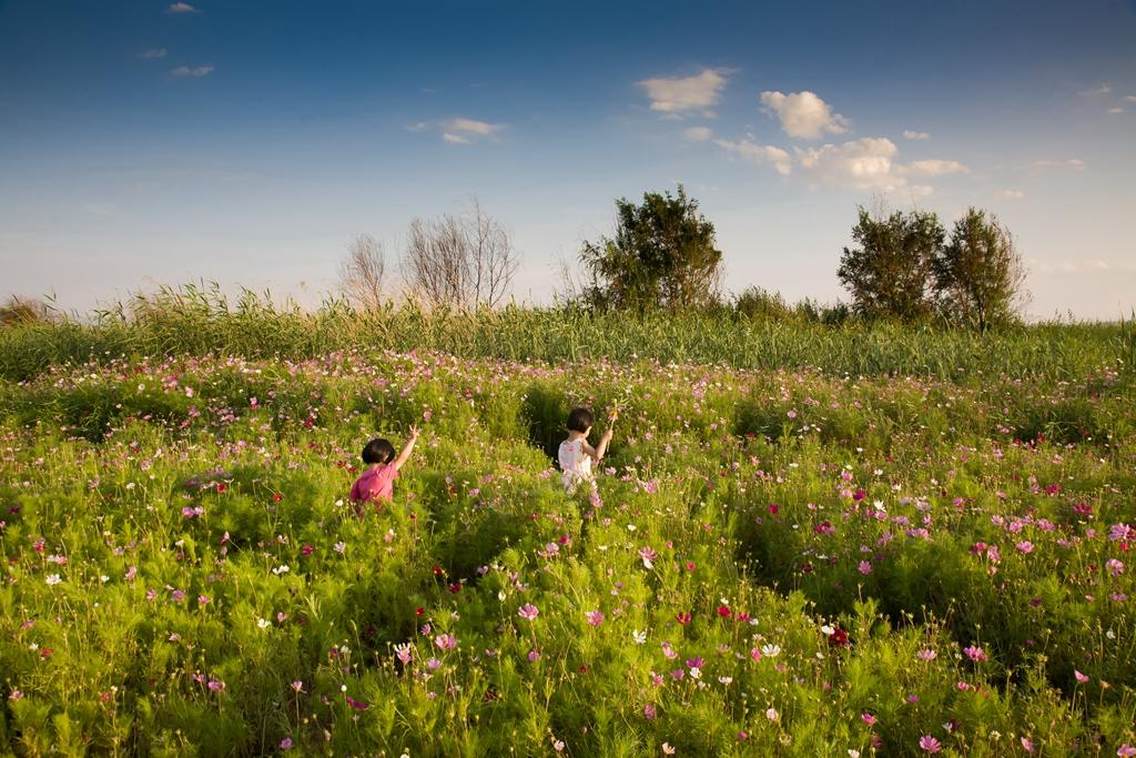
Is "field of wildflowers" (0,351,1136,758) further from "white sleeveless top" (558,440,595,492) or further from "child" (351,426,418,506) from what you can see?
"white sleeveless top" (558,440,595,492)

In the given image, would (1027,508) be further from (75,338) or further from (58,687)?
(75,338)

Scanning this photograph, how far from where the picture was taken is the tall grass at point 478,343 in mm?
14273

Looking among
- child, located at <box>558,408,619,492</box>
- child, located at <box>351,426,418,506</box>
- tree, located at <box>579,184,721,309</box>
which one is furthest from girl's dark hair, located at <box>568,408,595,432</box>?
tree, located at <box>579,184,721,309</box>

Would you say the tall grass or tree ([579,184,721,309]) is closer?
the tall grass

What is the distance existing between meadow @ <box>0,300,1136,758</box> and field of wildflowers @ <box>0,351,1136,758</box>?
0.07 feet

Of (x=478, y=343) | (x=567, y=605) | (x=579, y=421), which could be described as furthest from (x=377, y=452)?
(x=478, y=343)

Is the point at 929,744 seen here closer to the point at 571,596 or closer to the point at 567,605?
the point at 567,605

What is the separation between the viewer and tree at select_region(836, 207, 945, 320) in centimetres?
2767

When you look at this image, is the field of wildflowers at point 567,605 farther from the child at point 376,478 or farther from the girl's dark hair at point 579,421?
the girl's dark hair at point 579,421

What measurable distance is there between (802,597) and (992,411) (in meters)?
7.29

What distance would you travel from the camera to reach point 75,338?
1566cm

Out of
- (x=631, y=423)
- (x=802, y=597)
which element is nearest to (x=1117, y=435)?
(x=631, y=423)

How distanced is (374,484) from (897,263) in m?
26.5

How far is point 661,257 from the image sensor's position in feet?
90.2
